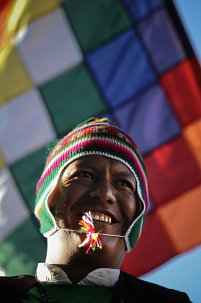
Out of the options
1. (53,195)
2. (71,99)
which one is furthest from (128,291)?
(71,99)

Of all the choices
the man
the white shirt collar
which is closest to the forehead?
the man

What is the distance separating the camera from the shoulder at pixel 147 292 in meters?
2.69

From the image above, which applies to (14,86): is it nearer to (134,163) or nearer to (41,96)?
(41,96)

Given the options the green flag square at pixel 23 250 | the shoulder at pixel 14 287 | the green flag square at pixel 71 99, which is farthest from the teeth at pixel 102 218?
the green flag square at pixel 71 99

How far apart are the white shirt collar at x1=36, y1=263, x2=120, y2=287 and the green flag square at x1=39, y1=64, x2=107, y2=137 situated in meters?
1.45

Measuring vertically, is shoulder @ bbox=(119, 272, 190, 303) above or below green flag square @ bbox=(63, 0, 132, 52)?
below

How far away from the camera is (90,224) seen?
264cm

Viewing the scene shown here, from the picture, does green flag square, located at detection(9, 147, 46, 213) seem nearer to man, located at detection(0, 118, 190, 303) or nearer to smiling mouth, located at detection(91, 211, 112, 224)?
man, located at detection(0, 118, 190, 303)

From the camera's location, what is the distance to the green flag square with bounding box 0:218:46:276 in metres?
3.81

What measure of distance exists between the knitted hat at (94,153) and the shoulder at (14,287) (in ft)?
0.85

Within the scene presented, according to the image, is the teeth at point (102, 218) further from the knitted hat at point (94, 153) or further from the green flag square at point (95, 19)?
the green flag square at point (95, 19)

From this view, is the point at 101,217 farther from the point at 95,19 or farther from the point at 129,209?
the point at 95,19

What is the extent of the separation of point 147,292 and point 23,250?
1.31 m

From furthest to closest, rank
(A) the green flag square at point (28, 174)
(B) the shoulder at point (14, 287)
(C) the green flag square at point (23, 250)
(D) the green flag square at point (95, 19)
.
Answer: (D) the green flag square at point (95, 19) < (A) the green flag square at point (28, 174) < (C) the green flag square at point (23, 250) < (B) the shoulder at point (14, 287)
